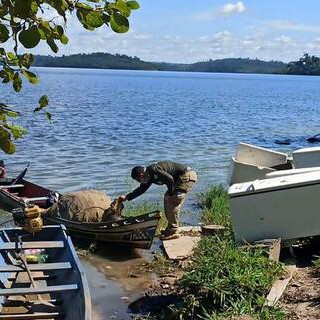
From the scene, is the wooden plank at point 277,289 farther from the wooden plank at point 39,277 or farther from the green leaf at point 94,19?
the green leaf at point 94,19

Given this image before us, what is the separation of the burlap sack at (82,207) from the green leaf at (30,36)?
30.8 feet

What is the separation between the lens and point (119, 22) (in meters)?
1.94

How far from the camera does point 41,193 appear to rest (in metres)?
14.2

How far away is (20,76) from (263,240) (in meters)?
5.81

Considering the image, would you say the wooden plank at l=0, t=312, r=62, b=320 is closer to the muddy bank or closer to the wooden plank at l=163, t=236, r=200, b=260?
the muddy bank

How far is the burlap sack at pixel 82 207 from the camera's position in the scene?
11.2 m

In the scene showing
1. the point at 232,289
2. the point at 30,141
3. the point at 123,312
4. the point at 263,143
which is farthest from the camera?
the point at 263,143

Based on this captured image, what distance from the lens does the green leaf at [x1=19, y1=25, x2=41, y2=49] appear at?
187 cm

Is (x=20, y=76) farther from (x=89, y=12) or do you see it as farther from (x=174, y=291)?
(x=174, y=291)

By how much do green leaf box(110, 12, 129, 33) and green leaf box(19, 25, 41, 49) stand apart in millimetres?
247

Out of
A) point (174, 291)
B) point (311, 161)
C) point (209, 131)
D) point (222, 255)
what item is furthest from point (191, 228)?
point (209, 131)

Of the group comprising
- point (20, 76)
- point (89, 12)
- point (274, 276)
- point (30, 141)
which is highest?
point (89, 12)

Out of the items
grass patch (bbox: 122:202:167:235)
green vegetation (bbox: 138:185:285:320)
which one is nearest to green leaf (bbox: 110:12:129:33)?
green vegetation (bbox: 138:185:285:320)

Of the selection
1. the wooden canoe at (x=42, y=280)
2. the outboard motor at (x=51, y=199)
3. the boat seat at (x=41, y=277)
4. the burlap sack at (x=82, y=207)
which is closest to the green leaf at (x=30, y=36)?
the wooden canoe at (x=42, y=280)
